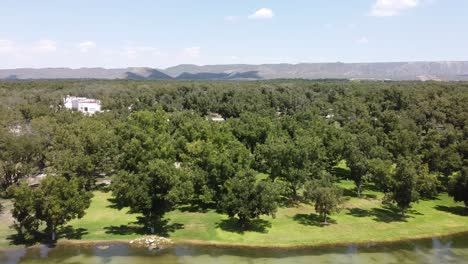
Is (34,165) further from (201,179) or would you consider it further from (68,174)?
(201,179)

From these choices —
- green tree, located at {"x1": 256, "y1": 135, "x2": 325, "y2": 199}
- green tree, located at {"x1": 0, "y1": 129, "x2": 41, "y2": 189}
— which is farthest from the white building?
green tree, located at {"x1": 256, "y1": 135, "x2": 325, "y2": 199}

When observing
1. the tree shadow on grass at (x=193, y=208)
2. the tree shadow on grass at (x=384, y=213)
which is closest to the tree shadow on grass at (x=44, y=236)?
the tree shadow on grass at (x=193, y=208)

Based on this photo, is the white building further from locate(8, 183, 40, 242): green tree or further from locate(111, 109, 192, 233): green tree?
locate(8, 183, 40, 242): green tree

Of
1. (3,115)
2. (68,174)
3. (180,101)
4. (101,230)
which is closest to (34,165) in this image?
(68,174)

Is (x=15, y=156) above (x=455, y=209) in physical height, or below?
above

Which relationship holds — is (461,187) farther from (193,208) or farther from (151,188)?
(151,188)

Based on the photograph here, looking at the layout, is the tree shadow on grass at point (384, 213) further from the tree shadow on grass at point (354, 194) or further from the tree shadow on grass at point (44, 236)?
the tree shadow on grass at point (44, 236)

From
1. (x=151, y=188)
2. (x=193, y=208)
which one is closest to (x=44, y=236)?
(x=151, y=188)
